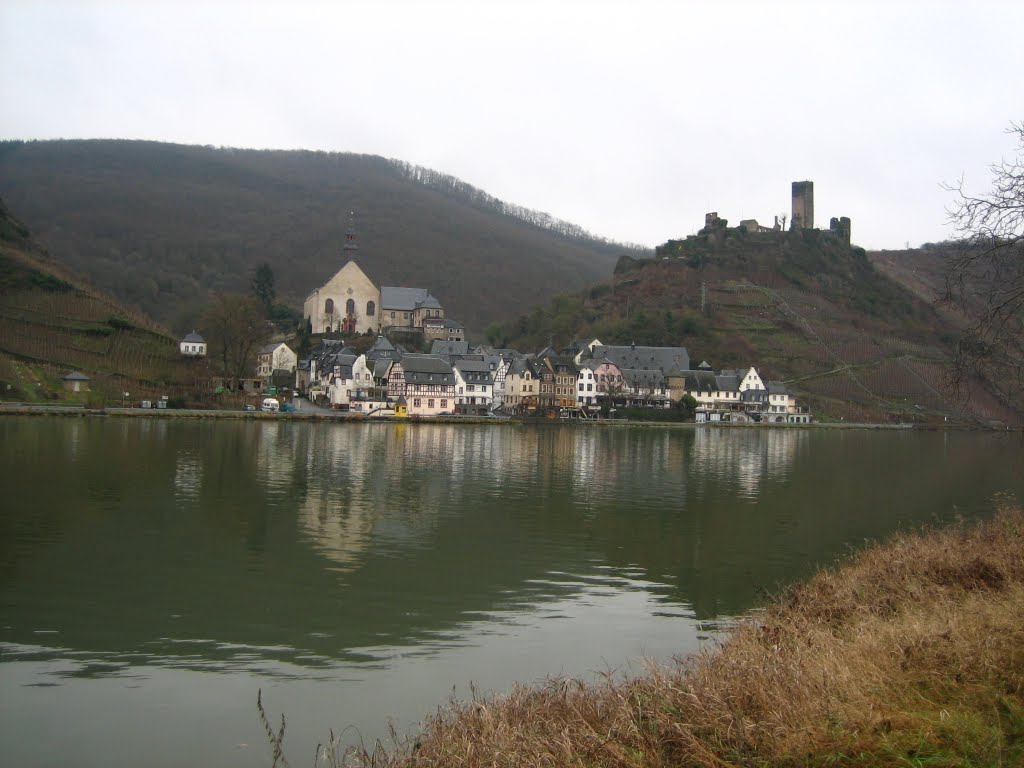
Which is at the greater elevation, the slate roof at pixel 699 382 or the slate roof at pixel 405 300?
the slate roof at pixel 405 300

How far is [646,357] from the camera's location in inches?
3866

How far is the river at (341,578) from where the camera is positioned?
962 cm

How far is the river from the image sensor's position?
31.6ft

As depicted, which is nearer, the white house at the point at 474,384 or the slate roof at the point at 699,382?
the white house at the point at 474,384

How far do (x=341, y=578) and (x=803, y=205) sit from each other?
520 feet

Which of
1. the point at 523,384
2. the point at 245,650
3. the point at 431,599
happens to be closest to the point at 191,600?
the point at 245,650

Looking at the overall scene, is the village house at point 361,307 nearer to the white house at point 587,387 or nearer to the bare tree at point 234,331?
the bare tree at point 234,331

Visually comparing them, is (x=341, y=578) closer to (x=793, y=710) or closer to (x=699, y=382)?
(x=793, y=710)

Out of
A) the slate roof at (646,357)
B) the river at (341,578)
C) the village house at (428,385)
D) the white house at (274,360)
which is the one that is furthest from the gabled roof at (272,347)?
the river at (341,578)

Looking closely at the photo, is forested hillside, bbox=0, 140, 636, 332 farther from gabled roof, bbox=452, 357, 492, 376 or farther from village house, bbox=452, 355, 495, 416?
village house, bbox=452, 355, 495, 416

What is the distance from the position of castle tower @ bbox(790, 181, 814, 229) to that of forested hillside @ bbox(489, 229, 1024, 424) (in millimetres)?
5094

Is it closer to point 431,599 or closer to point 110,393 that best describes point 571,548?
point 431,599

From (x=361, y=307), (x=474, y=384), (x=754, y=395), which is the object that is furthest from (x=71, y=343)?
(x=754, y=395)

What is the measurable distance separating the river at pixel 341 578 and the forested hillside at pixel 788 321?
71.8m
